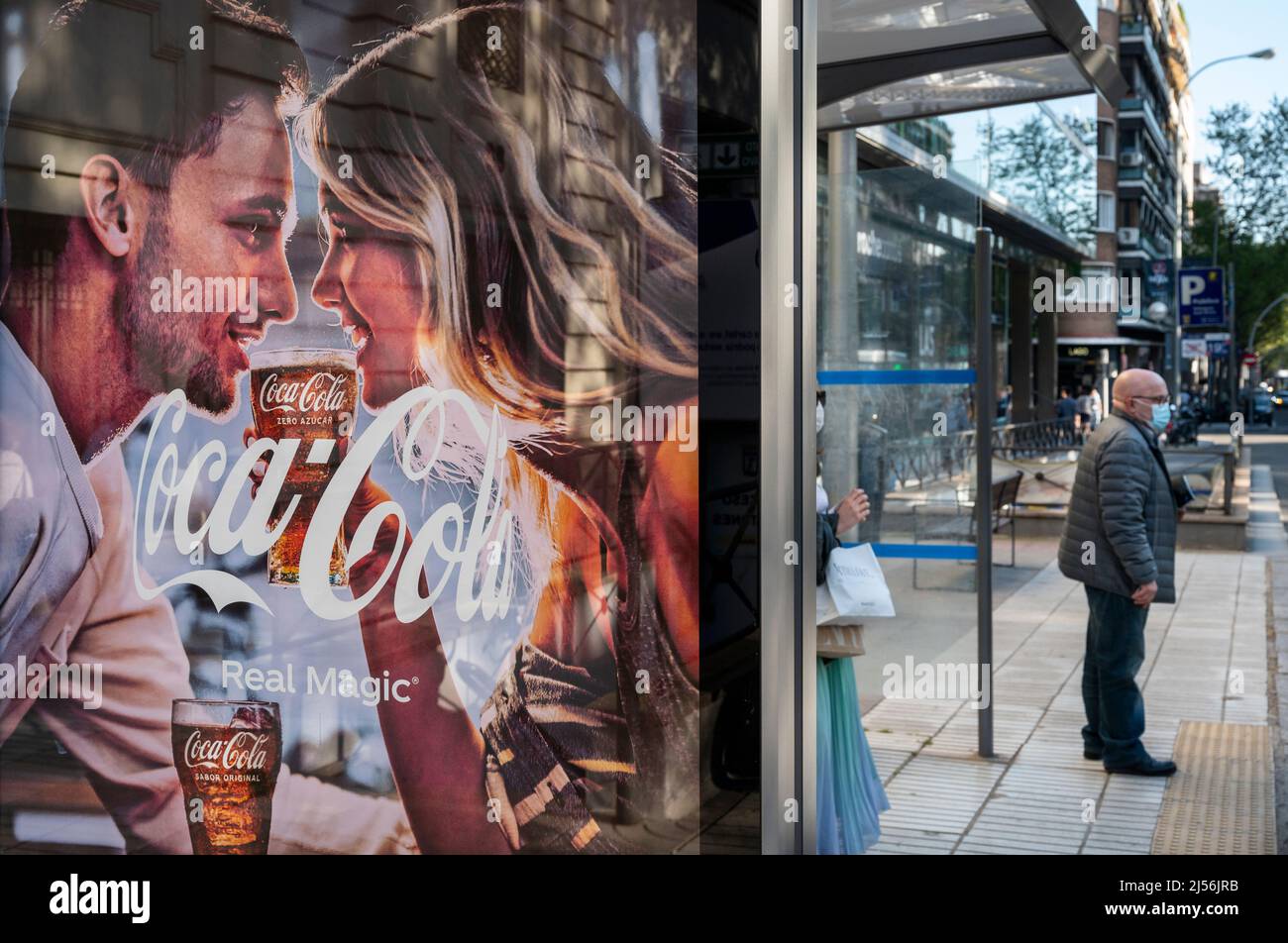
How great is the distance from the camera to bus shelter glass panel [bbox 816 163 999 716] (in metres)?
6.42

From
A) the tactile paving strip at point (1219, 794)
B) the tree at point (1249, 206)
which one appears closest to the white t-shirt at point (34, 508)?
the tactile paving strip at point (1219, 794)

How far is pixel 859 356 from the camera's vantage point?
652 centimetres

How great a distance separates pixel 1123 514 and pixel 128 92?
4364mm

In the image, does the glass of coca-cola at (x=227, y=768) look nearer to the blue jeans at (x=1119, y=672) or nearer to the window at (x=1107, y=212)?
the blue jeans at (x=1119, y=672)

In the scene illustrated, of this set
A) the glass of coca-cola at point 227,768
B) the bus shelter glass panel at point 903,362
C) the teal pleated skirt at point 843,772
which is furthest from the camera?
the bus shelter glass panel at point 903,362

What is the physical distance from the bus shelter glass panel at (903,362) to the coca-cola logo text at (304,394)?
9.21 ft

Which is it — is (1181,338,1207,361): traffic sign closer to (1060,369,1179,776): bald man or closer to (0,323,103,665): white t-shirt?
(1060,369,1179,776): bald man

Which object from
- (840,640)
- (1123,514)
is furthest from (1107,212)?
(840,640)

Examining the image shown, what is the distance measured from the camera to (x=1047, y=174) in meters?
43.8

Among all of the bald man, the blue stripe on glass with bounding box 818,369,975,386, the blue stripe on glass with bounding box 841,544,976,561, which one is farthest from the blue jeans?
the blue stripe on glass with bounding box 818,369,975,386

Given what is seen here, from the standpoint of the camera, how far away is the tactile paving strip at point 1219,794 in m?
5.32

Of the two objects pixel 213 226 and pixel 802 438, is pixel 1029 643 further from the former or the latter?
pixel 213 226

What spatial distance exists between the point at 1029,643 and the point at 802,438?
21.9 feet

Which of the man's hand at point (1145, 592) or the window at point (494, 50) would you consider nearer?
the window at point (494, 50)
